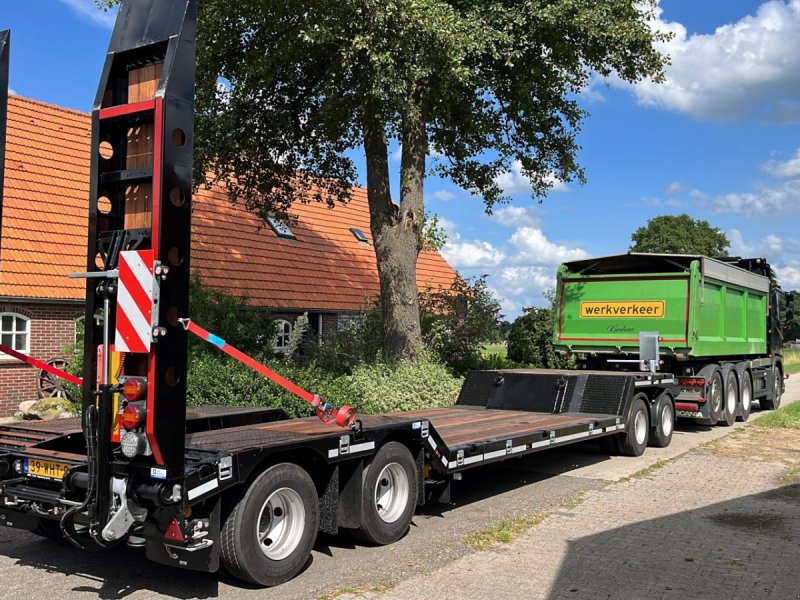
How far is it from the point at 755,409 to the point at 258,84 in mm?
13498

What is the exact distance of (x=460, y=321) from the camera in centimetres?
1869

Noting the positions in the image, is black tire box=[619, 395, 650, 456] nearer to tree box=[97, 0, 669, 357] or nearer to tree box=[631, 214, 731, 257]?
tree box=[97, 0, 669, 357]

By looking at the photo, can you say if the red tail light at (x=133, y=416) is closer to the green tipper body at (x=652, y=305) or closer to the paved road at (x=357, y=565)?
the paved road at (x=357, y=565)

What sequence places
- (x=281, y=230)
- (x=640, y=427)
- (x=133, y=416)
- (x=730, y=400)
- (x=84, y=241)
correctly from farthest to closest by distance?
(x=281, y=230) < (x=84, y=241) < (x=730, y=400) < (x=640, y=427) < (x=133, y=416)

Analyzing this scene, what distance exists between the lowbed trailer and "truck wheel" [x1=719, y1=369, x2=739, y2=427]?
7528 mm

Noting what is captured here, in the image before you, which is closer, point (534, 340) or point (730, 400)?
point (730, 400)

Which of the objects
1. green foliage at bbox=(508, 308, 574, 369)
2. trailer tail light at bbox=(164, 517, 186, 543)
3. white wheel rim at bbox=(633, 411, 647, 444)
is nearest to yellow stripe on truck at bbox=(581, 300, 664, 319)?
white wheel rim at bbox=(633, 411, 647, 444)

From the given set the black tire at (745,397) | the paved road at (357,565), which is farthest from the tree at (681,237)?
the paved road at (357,565)

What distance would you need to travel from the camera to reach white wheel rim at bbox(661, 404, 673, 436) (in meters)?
11.8

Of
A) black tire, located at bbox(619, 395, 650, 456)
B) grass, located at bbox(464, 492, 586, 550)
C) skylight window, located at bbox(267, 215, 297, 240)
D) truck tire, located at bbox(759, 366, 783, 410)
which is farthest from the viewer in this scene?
skylight window, located at bbox(267, 215, 297, 240)

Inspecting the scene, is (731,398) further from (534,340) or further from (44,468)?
(44,468)

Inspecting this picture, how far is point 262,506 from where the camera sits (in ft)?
16.9

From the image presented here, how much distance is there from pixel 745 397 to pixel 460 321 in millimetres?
6490

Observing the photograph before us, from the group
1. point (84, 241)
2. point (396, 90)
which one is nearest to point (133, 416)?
point (396, 90)
